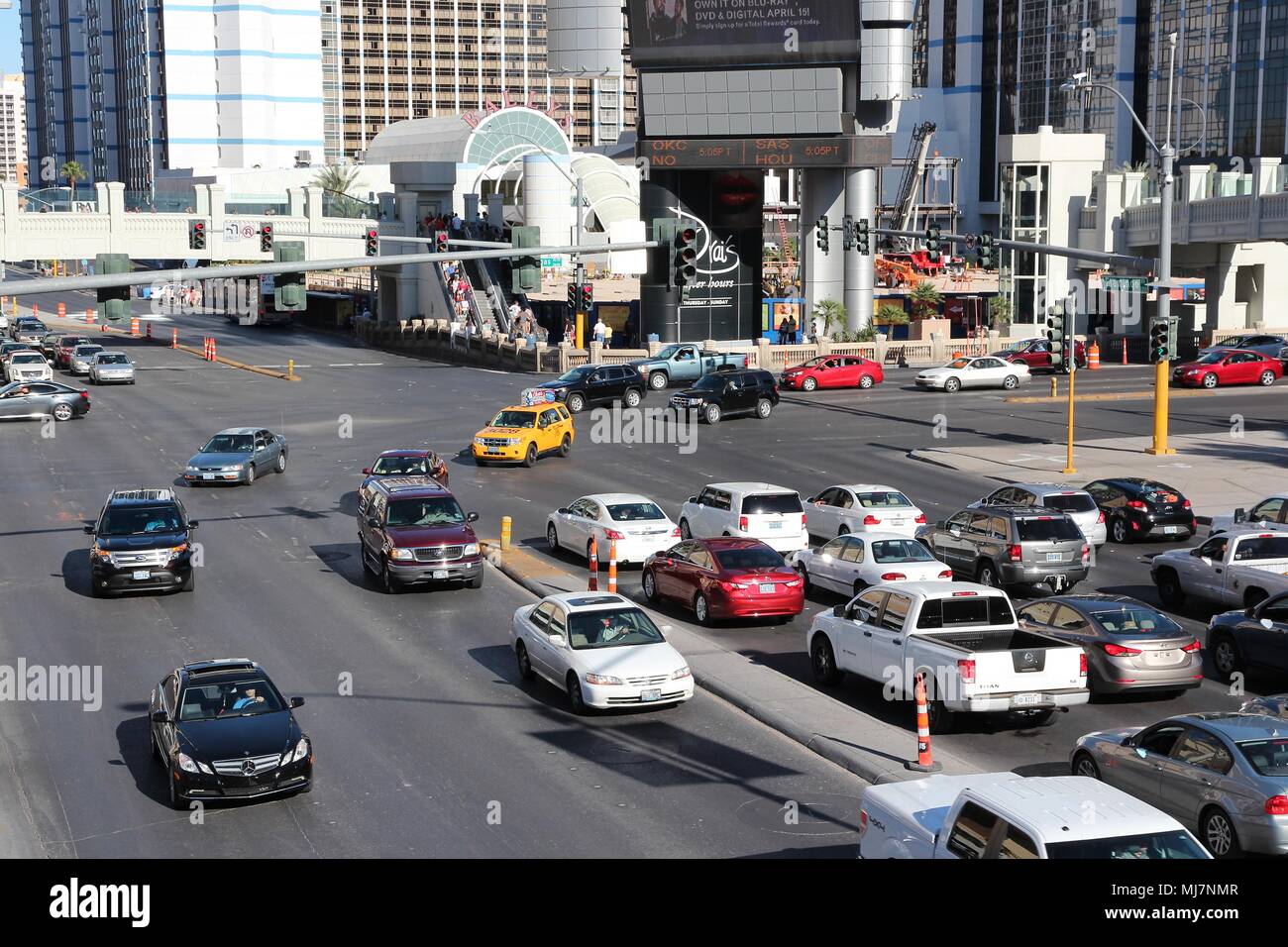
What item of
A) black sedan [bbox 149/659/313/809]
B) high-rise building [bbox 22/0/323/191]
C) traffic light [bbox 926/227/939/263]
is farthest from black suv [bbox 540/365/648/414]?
high-rise building [bbox 22/0/323/191]

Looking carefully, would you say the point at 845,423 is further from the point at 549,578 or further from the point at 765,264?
the point at 765,264

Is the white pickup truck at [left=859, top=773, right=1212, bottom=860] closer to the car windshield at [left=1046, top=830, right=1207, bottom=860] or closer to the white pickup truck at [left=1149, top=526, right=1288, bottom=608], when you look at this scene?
the car windshield at [left=1046, top=830, right=1207, bottom=860]

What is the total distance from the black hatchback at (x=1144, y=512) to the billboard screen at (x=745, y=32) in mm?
41689

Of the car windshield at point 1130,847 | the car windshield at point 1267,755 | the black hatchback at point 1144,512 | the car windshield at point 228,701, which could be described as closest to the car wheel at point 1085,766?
the car windshield at point 1267,755

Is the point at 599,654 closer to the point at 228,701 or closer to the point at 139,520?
the point at 228,701

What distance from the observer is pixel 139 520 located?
91.8ft

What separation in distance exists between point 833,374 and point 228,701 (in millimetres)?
44617

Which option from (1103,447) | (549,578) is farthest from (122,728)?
(1103,447)

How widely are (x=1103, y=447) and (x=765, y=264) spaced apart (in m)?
63.7

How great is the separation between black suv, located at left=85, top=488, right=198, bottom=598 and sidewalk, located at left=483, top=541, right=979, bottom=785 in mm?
8264

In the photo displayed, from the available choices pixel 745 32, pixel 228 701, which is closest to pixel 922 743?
pixel 228 701

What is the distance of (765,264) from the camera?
107250 millimetres

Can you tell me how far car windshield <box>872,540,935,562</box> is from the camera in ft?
85.4

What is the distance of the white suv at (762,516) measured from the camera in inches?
1180
